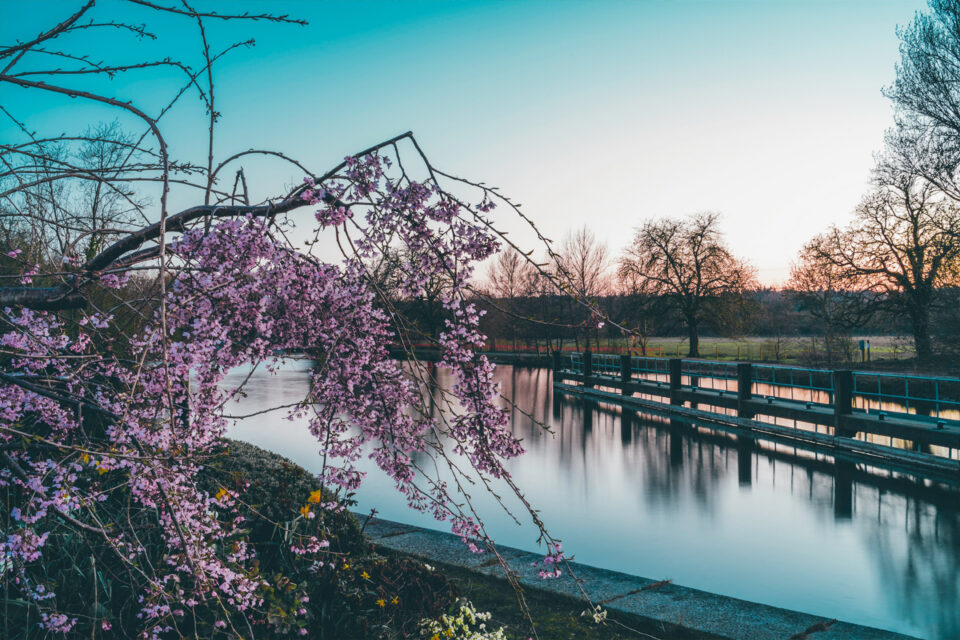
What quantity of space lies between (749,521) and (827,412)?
6.62 meters

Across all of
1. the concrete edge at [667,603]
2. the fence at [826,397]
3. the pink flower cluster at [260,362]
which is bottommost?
the concrete edge at [667,603]

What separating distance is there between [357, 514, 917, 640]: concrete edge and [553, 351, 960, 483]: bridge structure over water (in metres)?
8.32

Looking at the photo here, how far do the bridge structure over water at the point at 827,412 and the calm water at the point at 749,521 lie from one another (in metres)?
0.87

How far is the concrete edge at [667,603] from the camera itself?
4.63 metres

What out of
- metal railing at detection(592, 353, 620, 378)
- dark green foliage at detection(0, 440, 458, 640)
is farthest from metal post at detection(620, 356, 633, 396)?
dark green foliage at detection(0, 440, 458, 640)

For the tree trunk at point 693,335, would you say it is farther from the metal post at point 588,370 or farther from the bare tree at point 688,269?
the metal post at point 588,370

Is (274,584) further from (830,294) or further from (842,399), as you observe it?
(830,294)

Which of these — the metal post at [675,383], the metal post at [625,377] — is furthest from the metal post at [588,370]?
the metal post at [675,383]

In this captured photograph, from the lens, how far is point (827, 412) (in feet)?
52.4

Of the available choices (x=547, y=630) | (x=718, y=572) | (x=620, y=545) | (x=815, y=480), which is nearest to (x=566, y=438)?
(x=815, y=480)

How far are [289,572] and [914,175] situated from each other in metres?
27.5

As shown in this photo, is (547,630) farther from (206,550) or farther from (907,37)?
(907,37)

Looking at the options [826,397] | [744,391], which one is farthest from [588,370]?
[744,391]

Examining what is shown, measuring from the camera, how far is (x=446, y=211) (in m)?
2.67
